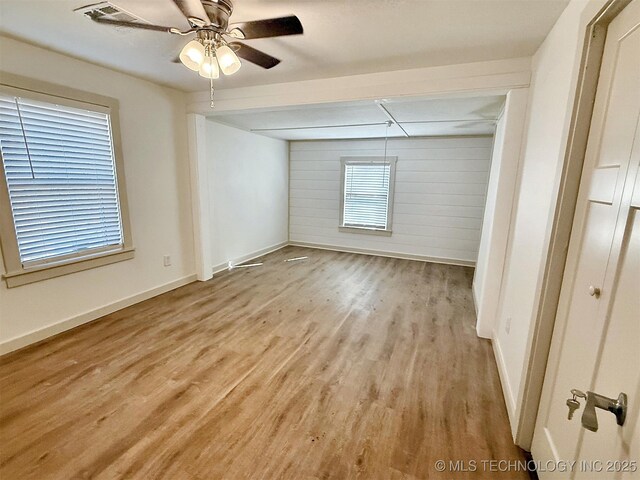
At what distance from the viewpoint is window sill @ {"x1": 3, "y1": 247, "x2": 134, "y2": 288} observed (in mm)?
2320

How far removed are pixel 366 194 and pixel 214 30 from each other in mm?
4528

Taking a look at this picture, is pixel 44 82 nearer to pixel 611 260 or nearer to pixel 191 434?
pixel 191 434

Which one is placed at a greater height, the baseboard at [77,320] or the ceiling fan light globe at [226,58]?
the ceiling fan light globe at [226,58]

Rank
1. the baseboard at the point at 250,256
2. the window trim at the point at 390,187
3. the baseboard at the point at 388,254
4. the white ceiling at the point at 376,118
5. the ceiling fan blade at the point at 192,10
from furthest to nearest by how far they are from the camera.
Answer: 1. the window trim at the point at 390,187
2. the baseboard at the point at 388,254
3. the baseboard at the point at 250,256
4. the white ceiling at the point at 376,118
5. the ceiling fan blade at the point at 192,10

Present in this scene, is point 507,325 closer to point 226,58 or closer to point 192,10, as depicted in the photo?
point 226,58

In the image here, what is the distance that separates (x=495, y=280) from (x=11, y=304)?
4.14 meters

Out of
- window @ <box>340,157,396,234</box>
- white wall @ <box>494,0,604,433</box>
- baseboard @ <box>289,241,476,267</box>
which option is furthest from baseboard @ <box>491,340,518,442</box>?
window @ <box>340,157,396,234</box>

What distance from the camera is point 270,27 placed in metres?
1.51

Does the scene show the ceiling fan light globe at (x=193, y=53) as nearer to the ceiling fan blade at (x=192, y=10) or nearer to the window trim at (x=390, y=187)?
the ceiling fan blade at (x=192, y=10)

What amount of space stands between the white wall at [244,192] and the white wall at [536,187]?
374 centimetres

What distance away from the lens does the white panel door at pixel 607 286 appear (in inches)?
33.0

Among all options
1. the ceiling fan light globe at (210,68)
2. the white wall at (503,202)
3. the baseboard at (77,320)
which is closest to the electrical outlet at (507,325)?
the white wall at (503,202)

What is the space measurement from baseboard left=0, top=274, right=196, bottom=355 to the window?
3538 mm

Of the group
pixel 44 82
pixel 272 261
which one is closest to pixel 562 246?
pixel 44 82
